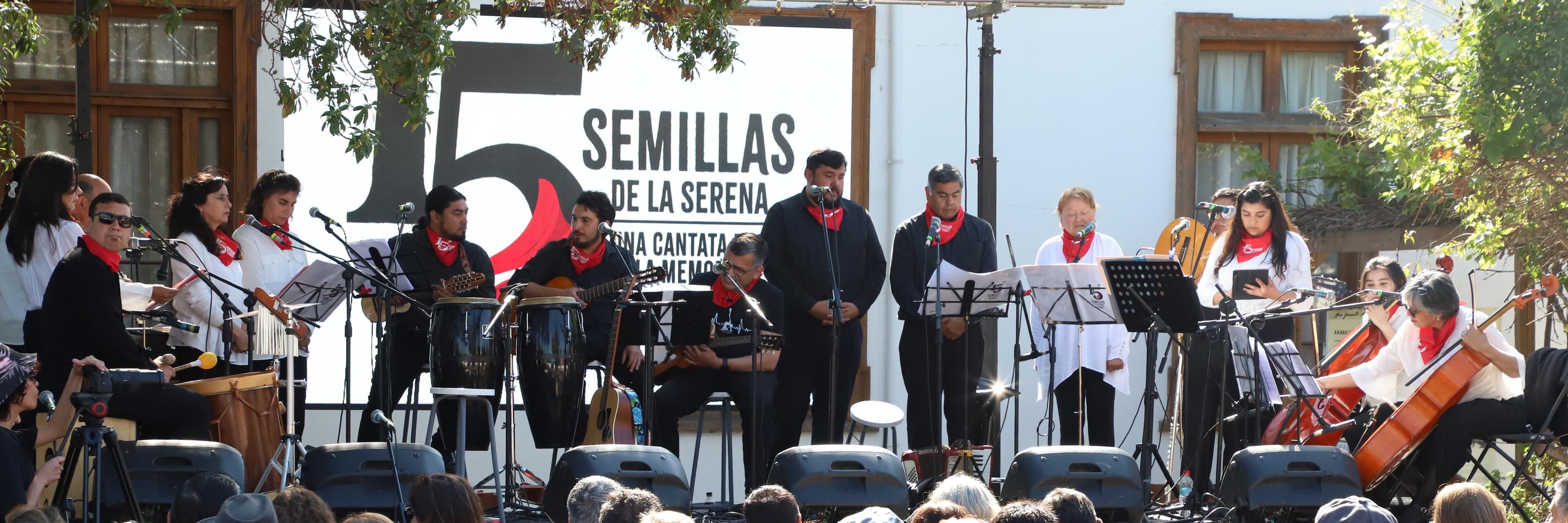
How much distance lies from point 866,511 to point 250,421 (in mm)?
3149

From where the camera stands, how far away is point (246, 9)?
834 cm

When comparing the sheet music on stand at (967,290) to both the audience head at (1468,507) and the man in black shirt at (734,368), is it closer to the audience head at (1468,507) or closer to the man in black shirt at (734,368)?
the man in black shirt at (734,368)

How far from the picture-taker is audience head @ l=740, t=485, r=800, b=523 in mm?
4125

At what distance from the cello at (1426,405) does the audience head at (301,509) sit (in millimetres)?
4142

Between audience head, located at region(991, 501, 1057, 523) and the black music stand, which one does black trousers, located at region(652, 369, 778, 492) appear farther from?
audience head, located at region(991, 501, 1057, 523)

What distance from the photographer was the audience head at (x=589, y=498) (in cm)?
428

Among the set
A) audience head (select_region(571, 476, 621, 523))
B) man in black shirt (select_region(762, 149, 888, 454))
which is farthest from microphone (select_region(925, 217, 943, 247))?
audience head (select_region(571, 476, 621, 523))

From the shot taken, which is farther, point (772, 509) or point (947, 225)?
point (947, 225)

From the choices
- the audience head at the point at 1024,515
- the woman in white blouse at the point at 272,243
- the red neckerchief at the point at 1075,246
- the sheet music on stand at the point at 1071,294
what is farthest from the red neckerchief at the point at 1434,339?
the woman in white blouse at the point at 272,243

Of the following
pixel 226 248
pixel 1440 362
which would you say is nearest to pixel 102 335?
pixel 226 248

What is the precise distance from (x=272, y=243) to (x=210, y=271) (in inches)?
22.4

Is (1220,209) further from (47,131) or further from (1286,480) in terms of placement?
(47,131)

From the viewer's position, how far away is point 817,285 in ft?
23.3

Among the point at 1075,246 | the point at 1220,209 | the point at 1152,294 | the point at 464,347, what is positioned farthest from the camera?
the point at 1075,246
